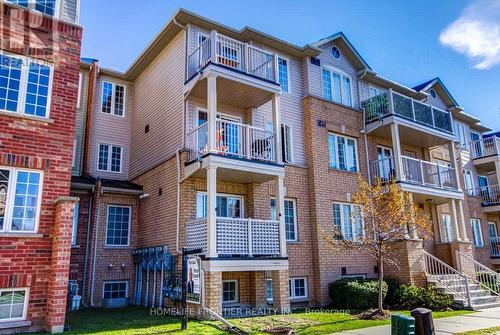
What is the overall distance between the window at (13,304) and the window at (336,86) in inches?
546

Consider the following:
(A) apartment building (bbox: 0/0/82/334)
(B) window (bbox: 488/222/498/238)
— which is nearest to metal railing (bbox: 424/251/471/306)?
(B) window (bbox: 488/222/498/238)

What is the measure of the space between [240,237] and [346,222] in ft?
21.4

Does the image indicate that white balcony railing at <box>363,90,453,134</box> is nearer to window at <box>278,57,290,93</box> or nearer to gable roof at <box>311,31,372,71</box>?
gable roof at <box>311,31,372,71</box>

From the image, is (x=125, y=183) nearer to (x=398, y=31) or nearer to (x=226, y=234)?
(x=226, y=234)

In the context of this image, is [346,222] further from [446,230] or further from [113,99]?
[113,99]

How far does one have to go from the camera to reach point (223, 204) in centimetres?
1427

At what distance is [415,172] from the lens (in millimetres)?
18828

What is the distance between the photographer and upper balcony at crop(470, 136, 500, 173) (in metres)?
25.1

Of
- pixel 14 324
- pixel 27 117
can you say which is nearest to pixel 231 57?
pixel 27 117

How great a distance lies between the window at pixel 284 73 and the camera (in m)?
17.1

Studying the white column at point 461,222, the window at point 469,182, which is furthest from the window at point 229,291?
the window at point 469,182

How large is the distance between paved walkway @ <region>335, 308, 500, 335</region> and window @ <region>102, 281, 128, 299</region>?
908 cm

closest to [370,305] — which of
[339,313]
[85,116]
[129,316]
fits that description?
[339,313]

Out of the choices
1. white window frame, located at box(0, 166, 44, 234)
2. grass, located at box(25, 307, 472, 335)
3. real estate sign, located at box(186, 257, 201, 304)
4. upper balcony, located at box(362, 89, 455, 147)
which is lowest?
grass, located at box(25, 307, 472, 335)
